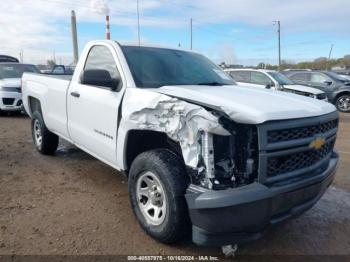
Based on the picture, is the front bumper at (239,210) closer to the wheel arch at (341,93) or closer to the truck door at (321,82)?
the wheel arch at (341,93)

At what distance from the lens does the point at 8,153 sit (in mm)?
6598

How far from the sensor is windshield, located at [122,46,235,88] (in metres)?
3.92

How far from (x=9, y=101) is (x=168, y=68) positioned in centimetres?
873

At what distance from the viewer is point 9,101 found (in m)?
11.3

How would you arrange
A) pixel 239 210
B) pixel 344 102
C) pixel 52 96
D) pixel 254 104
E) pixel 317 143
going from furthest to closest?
pixel 344 102
pixel 52 96
pixel 317 143
pixel 254 104
pixel 239 210

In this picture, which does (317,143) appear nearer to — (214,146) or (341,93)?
(214,146)

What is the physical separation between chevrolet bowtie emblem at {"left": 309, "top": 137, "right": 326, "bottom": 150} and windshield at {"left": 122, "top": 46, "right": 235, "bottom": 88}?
1.54m

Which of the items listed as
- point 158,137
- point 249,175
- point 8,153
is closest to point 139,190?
point 158,137

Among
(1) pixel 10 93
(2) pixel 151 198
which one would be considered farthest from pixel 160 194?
(1) pixel 10 93

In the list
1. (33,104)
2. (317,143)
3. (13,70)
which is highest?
(13,70)

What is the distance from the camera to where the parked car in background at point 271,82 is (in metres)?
12.0

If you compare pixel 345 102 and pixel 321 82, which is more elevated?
pixel 321 82

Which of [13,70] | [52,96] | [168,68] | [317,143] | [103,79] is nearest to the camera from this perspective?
[317,143]

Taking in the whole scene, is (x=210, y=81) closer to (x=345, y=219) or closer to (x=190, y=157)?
(x=190, y=157)
